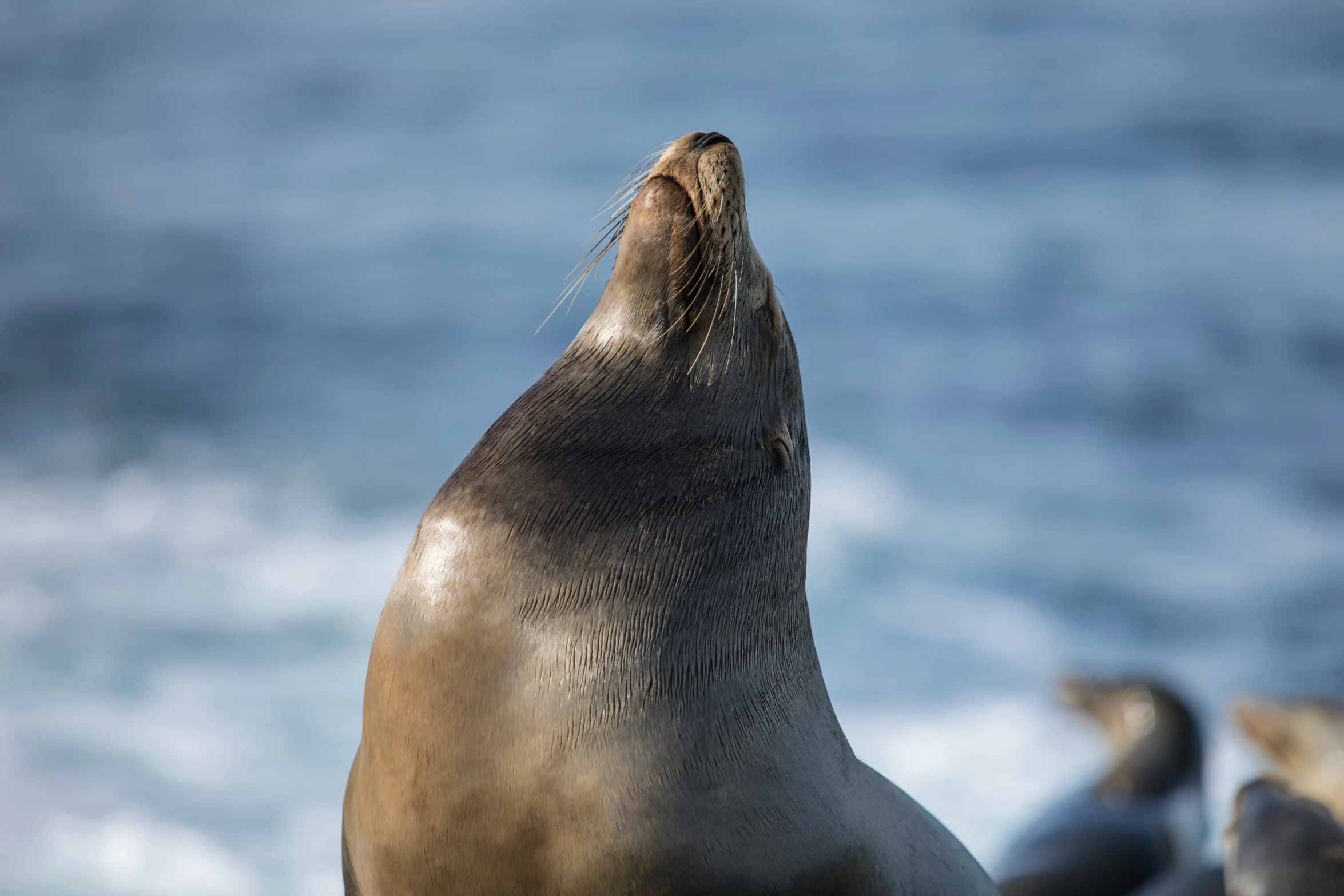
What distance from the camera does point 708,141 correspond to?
260 centimetres

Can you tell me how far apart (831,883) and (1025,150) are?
15712 millimetres

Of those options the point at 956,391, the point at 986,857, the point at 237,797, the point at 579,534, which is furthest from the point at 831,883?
the point at 956,391

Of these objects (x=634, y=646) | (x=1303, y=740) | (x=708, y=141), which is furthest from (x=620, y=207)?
(x=1303, y=740)

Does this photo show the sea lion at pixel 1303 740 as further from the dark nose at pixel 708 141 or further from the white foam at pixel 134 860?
the dark nose at pixel 708 141

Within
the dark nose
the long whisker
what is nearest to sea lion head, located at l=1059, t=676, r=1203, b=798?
the long whisker

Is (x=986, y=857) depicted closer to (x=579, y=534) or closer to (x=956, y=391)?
(x=579, y=534)

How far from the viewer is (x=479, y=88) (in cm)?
1845

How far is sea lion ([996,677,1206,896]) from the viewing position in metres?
4.88

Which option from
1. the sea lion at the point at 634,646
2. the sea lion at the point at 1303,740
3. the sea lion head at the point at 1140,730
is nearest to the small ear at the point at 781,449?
the sea lion at the point at 634,646

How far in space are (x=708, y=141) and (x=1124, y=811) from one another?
158 inches

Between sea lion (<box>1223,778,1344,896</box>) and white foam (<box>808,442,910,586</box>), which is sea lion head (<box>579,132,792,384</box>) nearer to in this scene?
sea lion (<box>1223,778,1344,896</box>)

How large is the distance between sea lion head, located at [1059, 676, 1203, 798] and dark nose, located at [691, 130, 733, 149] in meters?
4.28

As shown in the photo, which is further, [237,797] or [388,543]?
[388,543]

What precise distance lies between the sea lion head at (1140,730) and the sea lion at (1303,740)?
0.61 meters
